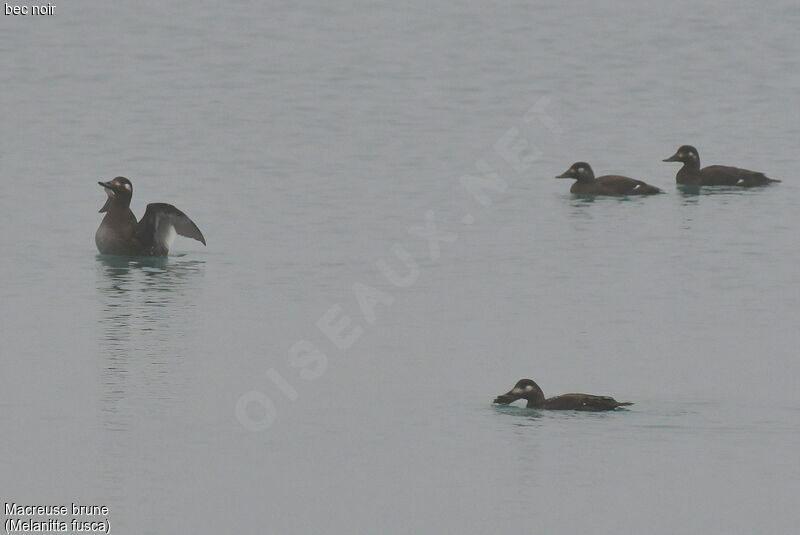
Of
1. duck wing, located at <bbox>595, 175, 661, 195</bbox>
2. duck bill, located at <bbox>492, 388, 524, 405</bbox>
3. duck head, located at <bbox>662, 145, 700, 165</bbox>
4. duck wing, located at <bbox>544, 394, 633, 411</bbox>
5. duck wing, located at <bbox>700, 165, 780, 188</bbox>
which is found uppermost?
duck head, located at <bbox>662, 145, 700, 165</bbox>

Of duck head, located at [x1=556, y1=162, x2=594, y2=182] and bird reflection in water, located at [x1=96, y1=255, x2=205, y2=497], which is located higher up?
duck head, located at [x1=556, y1=162, x2=594, y2=182]

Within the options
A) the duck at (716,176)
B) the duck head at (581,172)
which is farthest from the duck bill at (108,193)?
the duck at (716,176)

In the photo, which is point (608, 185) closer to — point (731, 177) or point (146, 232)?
point (731, 177)

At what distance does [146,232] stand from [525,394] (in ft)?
28.6

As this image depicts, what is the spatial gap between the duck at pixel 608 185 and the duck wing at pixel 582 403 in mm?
12289

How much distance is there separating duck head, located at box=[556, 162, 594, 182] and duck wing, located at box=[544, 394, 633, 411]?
41.6ft

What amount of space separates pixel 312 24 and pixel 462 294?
124ft

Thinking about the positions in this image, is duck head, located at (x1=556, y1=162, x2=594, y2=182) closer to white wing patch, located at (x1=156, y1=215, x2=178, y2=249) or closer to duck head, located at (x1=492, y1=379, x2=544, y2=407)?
white wing patch, located at (x1=156, y1=215, x2=178, y2=249)

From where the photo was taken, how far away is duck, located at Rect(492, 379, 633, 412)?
1630 cm

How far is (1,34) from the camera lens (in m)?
56.2

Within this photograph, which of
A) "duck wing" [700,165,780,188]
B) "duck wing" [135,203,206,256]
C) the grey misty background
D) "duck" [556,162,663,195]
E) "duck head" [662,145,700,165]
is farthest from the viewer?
"duck head" [662,145,700,165]

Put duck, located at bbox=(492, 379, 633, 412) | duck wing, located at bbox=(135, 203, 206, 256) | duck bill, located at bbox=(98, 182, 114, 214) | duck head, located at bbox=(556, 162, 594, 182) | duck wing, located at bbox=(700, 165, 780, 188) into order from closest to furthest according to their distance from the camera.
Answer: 1. duck, located at bbox=(492, 379, 633, 412)
2. duck wing, located at bbox=(135, 203, 206, 256)
3. duck bill, located at bbox=(98, 182, 114, 214)
4. duck head, located at bbox=(556, 162, 594, 182)
5. duck wing, located at bbox=(700, 165, 780, 188)

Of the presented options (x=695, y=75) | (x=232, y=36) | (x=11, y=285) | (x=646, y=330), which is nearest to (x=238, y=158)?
(x=11, y=285)

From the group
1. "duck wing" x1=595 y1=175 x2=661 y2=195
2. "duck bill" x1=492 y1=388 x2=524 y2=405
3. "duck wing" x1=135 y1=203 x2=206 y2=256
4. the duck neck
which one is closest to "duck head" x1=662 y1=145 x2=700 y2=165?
the duck neck
